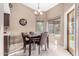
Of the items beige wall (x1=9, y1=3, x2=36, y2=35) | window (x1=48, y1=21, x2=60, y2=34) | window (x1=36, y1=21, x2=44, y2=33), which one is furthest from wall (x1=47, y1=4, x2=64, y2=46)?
beige wall (x1=9, y1=3, x2=36, y2=35)

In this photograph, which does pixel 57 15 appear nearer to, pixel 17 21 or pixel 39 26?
pixel 39 26

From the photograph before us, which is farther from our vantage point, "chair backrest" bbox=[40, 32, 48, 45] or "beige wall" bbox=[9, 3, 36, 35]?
"chair backrest" bbox=[40, 32, 48, 45]

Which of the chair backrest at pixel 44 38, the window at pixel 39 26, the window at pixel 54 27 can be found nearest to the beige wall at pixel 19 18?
the window at pixel 39 26

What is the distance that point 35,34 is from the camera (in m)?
2.44

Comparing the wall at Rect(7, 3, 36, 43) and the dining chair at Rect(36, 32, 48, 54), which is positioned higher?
the wall at Rect(7, 3, 36, 43)

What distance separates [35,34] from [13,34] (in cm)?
53

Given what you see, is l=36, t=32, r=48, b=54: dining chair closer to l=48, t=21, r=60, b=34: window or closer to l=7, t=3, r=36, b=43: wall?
l=48, t=21, r=60, b=34: window

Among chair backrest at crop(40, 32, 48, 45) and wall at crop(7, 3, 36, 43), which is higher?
wall at crop(7, 3, 36, 43)

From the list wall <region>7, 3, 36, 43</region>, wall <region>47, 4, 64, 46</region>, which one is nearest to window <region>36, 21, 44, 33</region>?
wall <region>7, 3, 36, 43</region>

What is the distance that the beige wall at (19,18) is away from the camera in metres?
2.36

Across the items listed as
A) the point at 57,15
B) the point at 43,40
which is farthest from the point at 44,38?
the point at 57,15

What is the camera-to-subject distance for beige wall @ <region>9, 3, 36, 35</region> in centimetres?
236

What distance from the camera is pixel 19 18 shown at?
2.41m

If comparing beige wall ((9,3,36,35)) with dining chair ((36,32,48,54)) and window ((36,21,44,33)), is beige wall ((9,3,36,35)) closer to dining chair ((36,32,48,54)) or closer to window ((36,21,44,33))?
window ((36,21,44,33))
